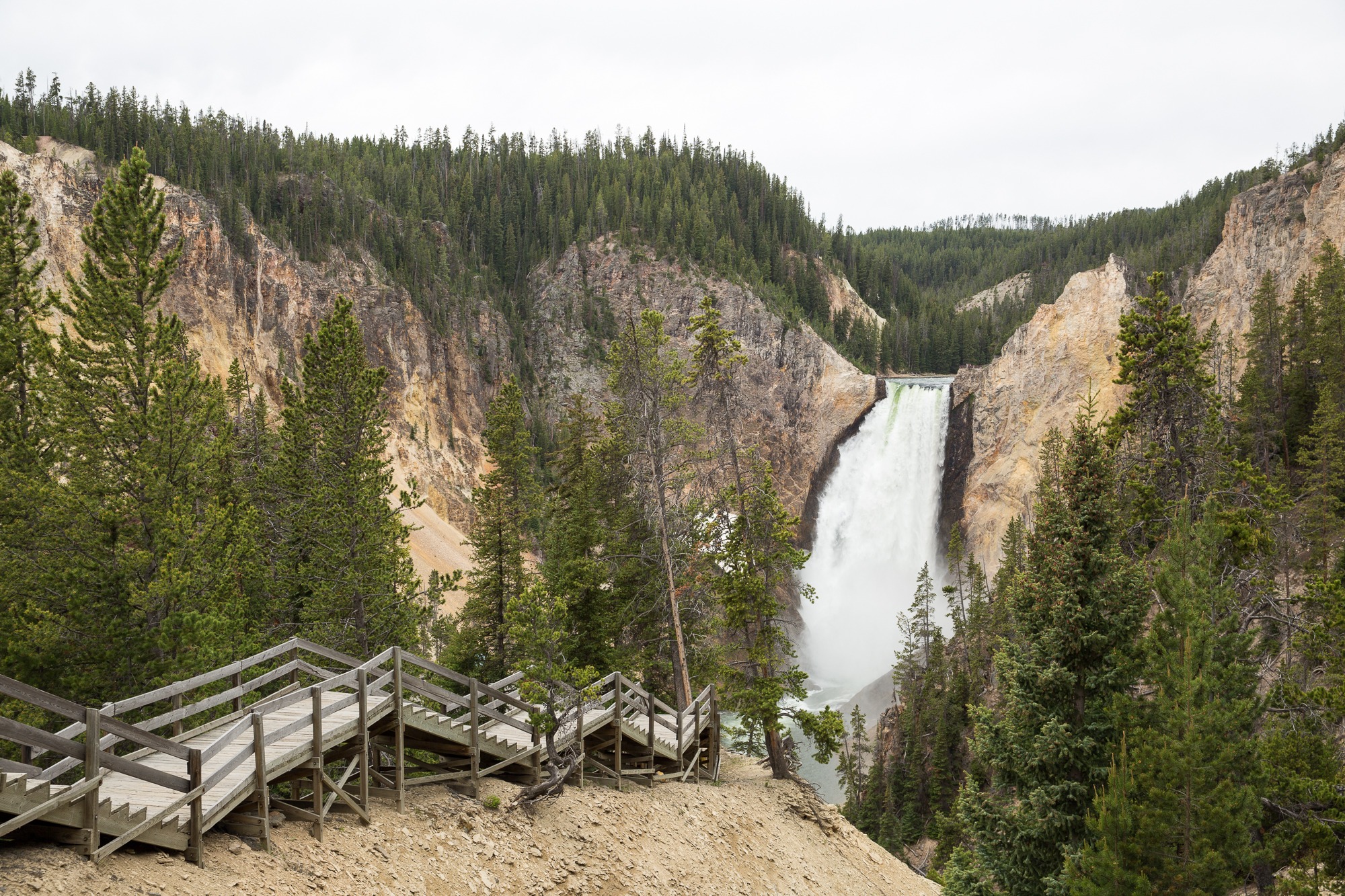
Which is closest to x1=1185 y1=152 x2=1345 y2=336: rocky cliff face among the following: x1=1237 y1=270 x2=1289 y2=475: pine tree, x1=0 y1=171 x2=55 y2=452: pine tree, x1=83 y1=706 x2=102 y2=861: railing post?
x1=1237 y1=270 x2=1289 y2=475: pine tree

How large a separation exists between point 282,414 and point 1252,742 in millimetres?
24291

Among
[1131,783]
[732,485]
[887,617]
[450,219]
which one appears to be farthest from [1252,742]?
[450,219]

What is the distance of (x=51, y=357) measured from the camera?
16.6 m

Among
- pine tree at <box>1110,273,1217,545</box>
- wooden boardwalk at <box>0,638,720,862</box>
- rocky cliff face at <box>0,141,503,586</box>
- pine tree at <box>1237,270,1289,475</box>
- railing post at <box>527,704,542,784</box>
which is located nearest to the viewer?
wooden boardwalk at <box>0,638,720,862</box>

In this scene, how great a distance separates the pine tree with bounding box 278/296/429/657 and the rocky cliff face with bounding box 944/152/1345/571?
175ft

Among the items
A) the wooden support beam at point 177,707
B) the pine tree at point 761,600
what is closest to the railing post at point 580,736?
the wooden support beam at point 177,707

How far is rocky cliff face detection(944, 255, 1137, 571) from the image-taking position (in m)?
68.4

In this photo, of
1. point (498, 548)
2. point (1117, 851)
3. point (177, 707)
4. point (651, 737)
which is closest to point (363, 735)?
point (177, 707)

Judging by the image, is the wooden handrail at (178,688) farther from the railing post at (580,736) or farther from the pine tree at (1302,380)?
the pine tree at (1302,380)

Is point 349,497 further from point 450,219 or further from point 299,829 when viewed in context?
point 450,219

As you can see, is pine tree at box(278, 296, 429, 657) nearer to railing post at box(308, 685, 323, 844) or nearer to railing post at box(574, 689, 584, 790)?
railing post at box(574, 689, 584, 790)

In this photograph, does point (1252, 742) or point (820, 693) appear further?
point (820, 693)

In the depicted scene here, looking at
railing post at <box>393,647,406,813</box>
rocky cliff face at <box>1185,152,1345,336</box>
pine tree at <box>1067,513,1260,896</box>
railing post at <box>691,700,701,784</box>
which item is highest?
rocky cliff face at <box>1185,152,1345,336</box>

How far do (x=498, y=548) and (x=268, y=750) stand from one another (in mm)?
15626
